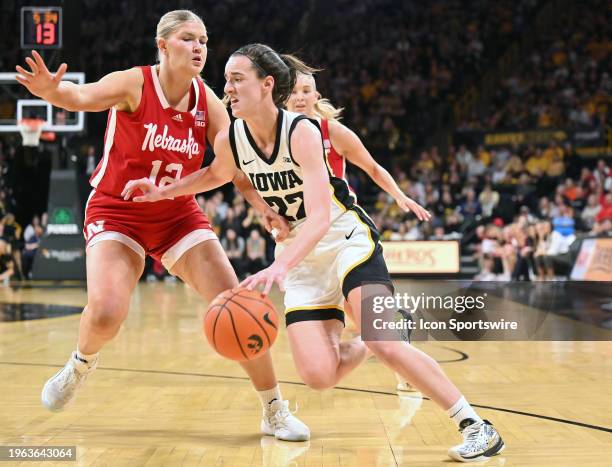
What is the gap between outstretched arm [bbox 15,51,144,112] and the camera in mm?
3762

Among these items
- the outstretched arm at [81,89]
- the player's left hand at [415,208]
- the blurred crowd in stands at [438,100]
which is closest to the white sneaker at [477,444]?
the player's left hand at [415,208]

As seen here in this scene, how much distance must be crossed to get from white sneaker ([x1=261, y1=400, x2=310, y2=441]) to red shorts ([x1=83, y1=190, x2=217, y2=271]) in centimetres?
89

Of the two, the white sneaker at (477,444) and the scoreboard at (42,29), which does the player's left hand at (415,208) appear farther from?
the scoreboard at (42,29)

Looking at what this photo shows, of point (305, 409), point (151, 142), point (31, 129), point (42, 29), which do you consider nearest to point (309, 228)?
point (151, 142)

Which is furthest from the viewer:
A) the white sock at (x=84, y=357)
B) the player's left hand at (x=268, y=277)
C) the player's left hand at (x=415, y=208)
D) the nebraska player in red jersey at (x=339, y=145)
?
the nebraska player in red jersey at (x=339, y=145)

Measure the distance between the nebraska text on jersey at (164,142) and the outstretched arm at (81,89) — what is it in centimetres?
15

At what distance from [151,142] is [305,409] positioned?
1778 millimetres

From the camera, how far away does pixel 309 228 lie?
11.6 ft

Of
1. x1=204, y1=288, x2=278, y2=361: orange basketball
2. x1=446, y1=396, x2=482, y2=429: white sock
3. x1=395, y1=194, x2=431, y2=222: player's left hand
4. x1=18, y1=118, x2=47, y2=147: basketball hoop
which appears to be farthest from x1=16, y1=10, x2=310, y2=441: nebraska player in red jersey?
x1=18, y1=118, x2=47, y2=147: basketball hoop

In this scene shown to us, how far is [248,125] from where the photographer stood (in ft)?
12.8

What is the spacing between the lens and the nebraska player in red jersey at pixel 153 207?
4062 millimetres

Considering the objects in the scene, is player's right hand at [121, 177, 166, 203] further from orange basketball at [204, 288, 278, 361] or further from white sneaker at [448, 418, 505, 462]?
white sneaker at [448, 418, 505, 462]

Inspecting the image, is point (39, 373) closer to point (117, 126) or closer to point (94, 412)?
point (94, 412)

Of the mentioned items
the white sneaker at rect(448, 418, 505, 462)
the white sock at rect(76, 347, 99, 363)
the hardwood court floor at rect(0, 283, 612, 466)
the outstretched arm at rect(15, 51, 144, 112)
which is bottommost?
the hardwood court floor at rect(0, 283, 612, 466)
